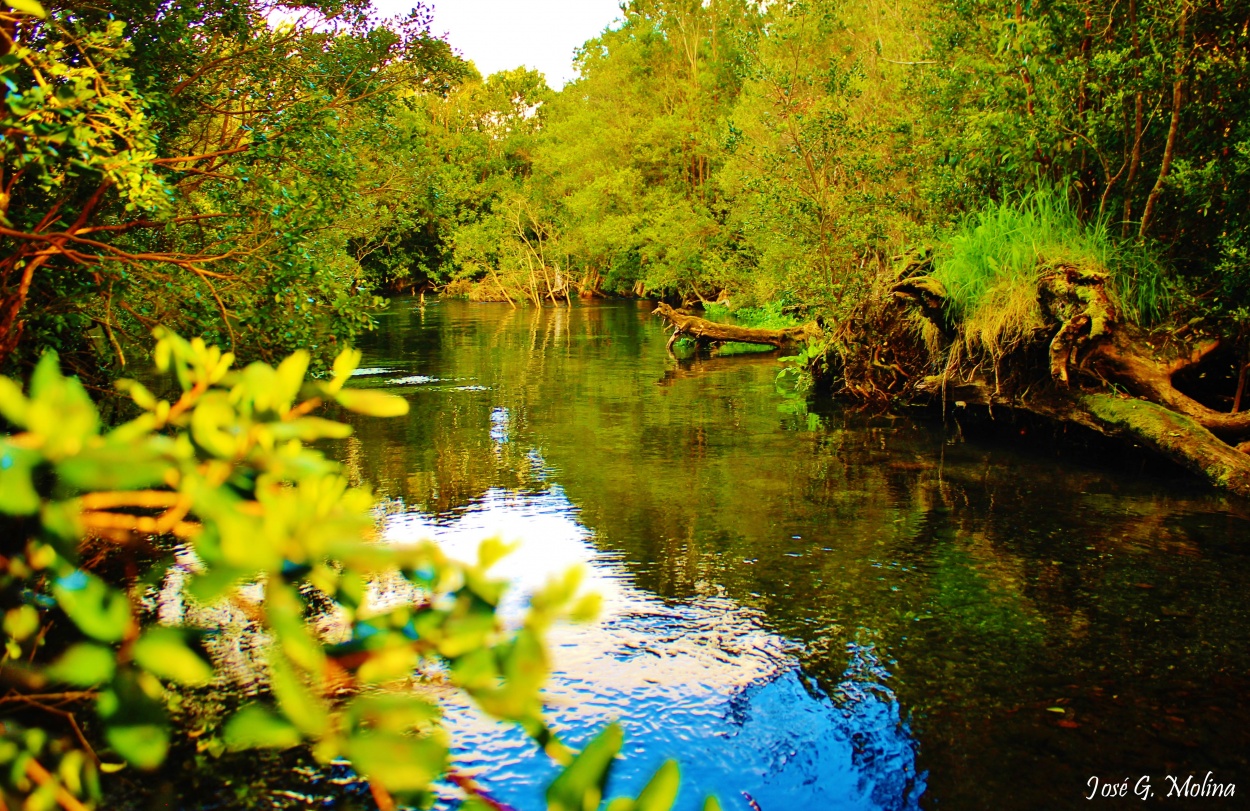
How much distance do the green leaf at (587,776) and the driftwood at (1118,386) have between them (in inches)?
426

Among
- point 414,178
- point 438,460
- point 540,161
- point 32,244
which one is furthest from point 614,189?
Result: point 32,244

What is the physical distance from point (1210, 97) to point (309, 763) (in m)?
11.9

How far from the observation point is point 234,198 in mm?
10539

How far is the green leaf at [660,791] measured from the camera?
117 centimetres

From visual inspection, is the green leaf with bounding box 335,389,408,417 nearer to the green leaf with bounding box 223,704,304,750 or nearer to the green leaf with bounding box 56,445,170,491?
the green leaf with bounding box 56,445,170,491

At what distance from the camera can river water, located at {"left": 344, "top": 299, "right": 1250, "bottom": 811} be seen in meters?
5.09

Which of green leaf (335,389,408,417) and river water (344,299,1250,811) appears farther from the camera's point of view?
river water (344,299,1250,811)

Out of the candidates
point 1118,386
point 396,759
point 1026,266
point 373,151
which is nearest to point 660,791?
point 396,759

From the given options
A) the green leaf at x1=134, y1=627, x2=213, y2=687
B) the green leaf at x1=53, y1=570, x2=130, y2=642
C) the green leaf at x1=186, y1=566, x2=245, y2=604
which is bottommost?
the green leaf at x1=134, y1=627, x2=213, y2=687
